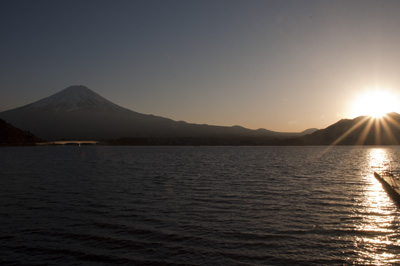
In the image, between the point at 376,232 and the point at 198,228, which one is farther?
the point at 198,228

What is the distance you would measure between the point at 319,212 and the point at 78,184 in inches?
1040

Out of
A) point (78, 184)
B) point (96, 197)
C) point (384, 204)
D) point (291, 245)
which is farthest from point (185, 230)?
point (78, 184)

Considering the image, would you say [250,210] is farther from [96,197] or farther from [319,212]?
[96,197]

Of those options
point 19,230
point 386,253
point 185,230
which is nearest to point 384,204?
point 386,253

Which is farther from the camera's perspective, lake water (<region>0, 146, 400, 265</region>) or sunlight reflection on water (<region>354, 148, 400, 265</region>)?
lake water (<region>0, 146, 400, 265</region>)

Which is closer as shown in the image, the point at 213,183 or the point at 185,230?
the point at 185,230

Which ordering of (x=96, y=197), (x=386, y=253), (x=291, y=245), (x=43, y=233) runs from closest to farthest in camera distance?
(x=386, y=253) < (x=291, y=245) < (x=43, y=233) < (x=96, y=197)

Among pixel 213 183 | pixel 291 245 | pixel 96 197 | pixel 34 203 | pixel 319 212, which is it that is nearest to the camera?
pixel 291 245

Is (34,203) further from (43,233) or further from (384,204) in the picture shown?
(384,204)

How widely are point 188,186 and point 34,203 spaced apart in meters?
15.3

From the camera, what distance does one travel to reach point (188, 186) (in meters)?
35.4

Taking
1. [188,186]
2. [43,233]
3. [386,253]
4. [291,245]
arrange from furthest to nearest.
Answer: [188,186] → [43,233] → [291,245] → [386,253]

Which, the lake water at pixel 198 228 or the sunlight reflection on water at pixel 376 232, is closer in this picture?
the sunlight reflection on water at pixel 376 232

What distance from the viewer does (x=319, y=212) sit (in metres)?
22.1
